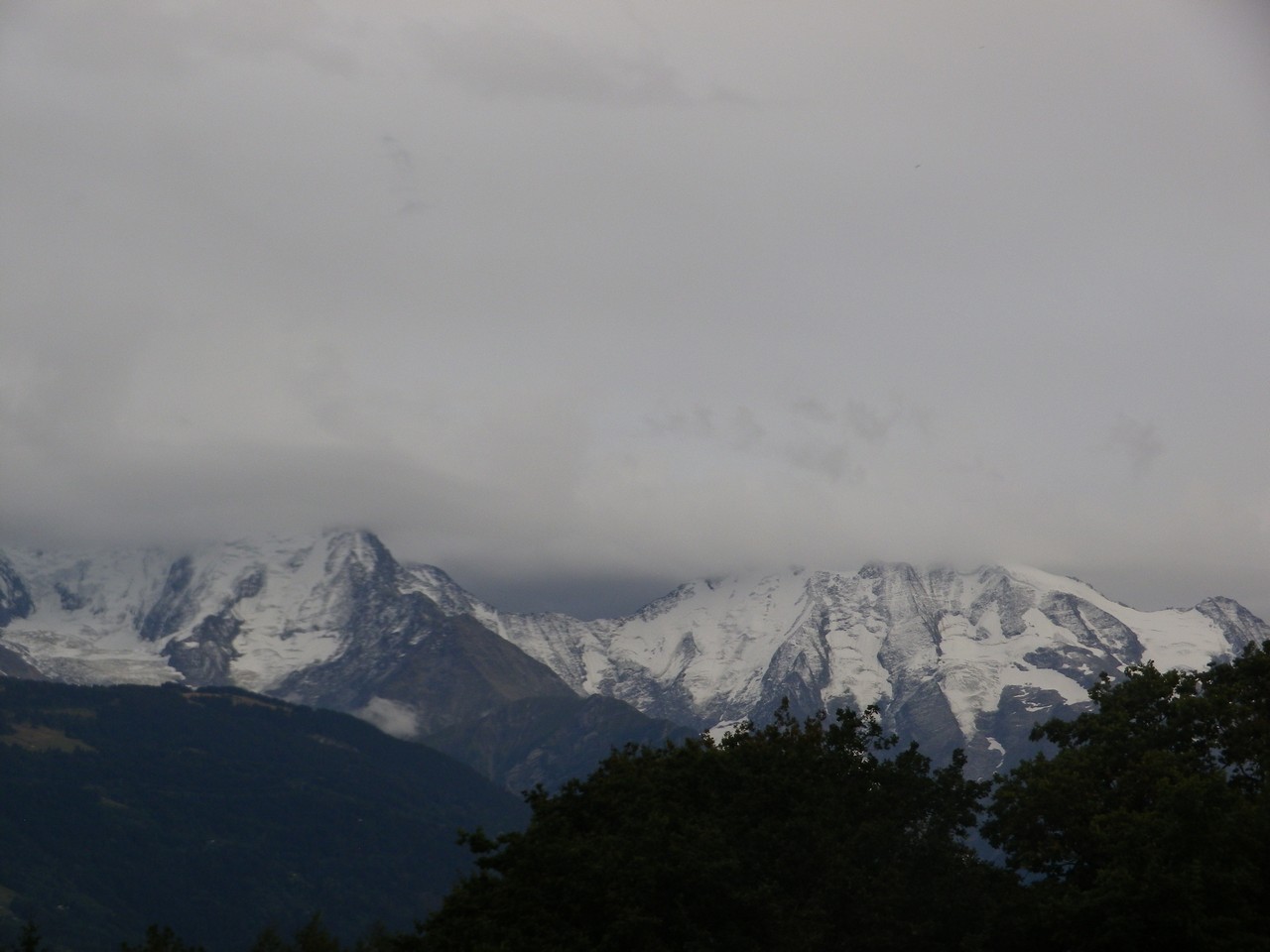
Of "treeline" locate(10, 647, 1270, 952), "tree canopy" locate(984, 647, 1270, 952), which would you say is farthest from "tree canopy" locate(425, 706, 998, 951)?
"tree canopy" locate(984, 647, 1270, 952)

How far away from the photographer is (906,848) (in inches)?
3632

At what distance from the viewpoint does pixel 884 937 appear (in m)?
85.4

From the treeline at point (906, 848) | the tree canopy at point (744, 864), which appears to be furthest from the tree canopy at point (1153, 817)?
the tree canopy at point (744, 864)

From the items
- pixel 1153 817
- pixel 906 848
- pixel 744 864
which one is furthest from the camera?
pixel 906 848

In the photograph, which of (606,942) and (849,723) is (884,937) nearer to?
(606,942)

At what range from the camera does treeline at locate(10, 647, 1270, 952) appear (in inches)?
3132

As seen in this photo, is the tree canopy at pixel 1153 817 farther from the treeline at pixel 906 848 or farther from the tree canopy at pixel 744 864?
the tree canopy at pixel 744 864

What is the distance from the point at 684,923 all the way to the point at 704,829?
7.12 metres

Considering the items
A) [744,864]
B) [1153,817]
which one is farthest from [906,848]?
[1153,817]

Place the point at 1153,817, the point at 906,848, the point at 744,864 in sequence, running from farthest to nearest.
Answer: the point at 906,848 < the point at 744,864 < the point at 1153,817

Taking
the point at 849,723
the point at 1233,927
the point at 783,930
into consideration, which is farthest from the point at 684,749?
the point at 1233,927

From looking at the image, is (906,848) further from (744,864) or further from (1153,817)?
(1153,817)

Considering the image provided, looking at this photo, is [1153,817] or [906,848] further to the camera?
[906,848]

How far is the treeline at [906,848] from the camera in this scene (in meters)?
79.6
